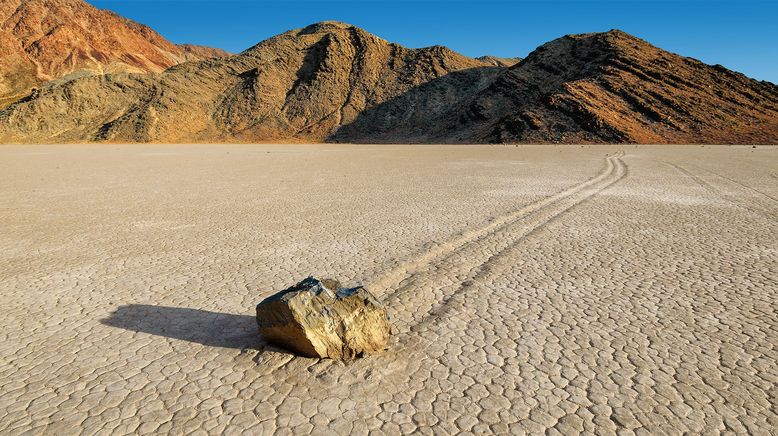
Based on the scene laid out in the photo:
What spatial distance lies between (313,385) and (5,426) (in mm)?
1760

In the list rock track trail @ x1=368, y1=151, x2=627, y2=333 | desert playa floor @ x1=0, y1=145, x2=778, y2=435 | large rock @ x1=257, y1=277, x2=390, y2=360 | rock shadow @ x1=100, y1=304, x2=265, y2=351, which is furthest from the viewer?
rock track trail @ x1=368, y1=151, x2=627, y2=333

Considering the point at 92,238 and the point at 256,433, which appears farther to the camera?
the point at 92,238

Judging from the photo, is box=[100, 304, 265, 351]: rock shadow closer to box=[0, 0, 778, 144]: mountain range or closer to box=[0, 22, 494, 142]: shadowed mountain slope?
box=[0, 0, 778, 144]: mountain range

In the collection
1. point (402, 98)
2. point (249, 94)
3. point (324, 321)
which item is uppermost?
point (249, 94)

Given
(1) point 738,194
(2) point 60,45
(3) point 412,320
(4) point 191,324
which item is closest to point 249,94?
(2) point 60,45

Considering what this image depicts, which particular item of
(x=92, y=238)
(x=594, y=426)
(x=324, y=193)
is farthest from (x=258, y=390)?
(x=324, y=193)

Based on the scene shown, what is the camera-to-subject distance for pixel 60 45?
3812 inches

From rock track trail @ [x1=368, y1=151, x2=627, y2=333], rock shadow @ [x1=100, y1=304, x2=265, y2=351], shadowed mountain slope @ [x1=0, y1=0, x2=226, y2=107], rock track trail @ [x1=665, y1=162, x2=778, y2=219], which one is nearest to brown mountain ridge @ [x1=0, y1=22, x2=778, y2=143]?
shadowed mountain slope @ [x1=0, y1=0, x2=226, y2=107]

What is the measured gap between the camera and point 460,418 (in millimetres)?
2984

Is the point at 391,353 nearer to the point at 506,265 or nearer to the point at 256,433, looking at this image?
the point at 256,433

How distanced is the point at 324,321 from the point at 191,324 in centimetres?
141

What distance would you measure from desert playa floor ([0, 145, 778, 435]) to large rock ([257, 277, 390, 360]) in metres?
0.13

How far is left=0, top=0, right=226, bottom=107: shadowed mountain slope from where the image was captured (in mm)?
88812

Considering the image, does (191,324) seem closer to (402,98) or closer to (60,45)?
(402,98)
